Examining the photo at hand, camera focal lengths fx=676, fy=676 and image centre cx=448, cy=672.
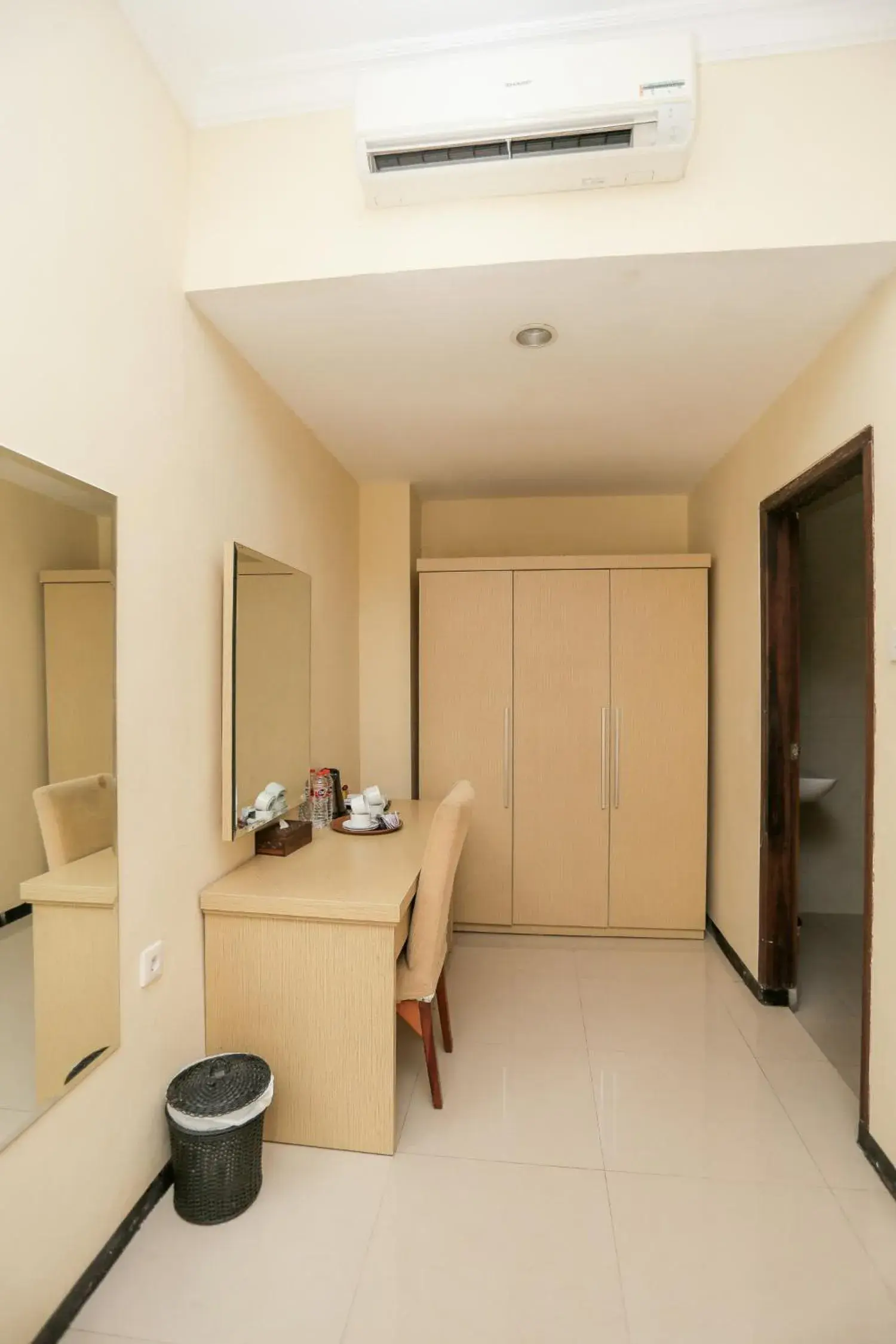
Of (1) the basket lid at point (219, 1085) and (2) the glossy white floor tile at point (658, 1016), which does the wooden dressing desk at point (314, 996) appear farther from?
(2) the glossy white floor tile at point (658, 1016)

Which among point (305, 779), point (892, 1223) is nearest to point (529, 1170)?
point (892, 1223)

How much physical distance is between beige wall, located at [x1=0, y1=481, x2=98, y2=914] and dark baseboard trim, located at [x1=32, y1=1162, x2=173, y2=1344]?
2.98ft

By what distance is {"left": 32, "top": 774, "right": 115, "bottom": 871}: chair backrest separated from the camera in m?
→ 1.35

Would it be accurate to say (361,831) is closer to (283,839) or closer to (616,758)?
(283,839)

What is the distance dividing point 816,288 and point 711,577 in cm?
181

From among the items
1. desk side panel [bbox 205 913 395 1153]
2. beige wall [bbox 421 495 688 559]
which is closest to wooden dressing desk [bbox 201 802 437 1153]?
desk side panel [bbox 205 913 395 1153]

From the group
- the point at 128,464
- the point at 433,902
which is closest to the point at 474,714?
the point at 433,902

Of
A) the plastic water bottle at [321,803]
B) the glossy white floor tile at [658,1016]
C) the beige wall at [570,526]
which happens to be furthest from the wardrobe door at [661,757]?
the plastic water bottle at [321,803]

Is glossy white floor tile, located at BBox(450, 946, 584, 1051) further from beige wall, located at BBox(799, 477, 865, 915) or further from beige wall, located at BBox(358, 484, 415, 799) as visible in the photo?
beige wall, located at BBox(799, 477, 865, 915)

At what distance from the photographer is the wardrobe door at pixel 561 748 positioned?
3.52 m

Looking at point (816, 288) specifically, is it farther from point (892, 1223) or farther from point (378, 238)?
point (892, 1223)

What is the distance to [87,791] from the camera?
1.47 meters

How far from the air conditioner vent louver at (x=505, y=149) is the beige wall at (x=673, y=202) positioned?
0.11 metres

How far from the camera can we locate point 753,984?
9.61ft
